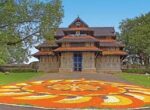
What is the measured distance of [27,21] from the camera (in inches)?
1874

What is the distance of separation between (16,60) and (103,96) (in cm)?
7053

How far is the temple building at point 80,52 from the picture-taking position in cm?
5425

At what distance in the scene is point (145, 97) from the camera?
891 inches

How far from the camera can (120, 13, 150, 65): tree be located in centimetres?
7081

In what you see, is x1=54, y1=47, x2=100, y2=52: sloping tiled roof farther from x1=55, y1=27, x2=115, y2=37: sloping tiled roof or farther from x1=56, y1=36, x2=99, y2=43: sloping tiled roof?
x1=55, y1=27, x2=115, y2=37: sloping tiled roof

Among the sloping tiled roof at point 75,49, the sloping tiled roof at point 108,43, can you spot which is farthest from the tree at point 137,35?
the sloping tiled roof at point 75,49

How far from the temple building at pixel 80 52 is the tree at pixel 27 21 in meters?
5.84

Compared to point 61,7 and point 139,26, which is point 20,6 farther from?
point 139,26

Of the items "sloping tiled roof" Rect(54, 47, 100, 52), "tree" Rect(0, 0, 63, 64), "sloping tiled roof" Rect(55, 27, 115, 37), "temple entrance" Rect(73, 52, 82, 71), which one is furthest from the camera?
"sloping tiled roof" Rect(55, 27, 115, 37)

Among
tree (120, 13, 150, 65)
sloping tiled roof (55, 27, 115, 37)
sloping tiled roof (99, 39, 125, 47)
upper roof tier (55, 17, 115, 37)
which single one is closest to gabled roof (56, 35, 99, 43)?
upper roof tier (55, 17, 115, 37)

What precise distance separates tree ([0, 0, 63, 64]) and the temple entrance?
711 centimetres

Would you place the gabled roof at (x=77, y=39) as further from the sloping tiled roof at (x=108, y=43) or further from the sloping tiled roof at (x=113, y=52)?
the sloping tiled roof at (x=108, y=43)

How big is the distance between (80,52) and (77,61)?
1497 mm

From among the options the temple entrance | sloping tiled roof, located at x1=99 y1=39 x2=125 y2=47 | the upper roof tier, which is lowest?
the temple entrance
